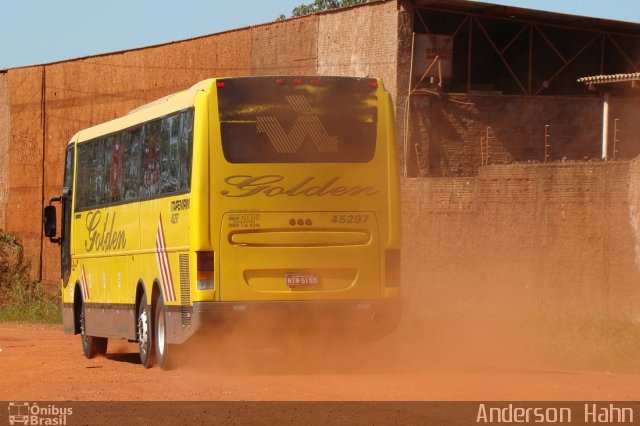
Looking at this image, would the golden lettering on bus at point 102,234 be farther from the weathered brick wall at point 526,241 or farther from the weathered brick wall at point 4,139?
the weathered brick wall at point 4,139

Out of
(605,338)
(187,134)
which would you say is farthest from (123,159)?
(605,338)

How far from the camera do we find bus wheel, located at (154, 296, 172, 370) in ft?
53.7

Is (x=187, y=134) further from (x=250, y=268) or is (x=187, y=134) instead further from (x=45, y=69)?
(x=45, y=69)

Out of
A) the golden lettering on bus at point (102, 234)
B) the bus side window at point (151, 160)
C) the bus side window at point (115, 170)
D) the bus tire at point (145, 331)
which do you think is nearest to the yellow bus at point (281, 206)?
the bus side window at point (151, 160)

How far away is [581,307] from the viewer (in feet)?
70.7

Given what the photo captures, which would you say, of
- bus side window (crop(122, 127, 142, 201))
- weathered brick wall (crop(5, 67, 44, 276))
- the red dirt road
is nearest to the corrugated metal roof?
the red dirt road

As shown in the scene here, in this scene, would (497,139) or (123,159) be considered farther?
(497,139)

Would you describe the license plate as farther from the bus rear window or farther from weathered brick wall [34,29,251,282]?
weathered brick wall [34,29,251,282]

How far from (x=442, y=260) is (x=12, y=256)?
23.2 m

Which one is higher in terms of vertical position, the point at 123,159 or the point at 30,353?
the point at 123,159

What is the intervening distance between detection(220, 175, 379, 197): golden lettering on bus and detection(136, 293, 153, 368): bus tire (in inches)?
116

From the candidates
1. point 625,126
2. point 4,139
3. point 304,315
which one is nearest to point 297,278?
point 304,315
